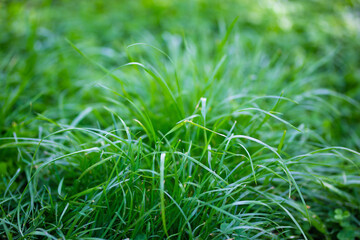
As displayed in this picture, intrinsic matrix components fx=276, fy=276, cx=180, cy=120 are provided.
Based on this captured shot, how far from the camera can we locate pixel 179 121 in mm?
1562

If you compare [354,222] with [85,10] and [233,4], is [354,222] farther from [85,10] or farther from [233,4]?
[85,10]

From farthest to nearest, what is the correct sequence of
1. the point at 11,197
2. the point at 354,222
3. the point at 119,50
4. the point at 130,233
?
the point at 119,50, the point at 354,222, the point at 11,197, the point at 130,233

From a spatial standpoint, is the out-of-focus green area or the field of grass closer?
the field of grass

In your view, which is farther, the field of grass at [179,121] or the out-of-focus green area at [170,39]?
the out-of-focus green area at [170,39]

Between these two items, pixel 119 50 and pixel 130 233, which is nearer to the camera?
pixel 130 233

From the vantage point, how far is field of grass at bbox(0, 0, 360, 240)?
133cm

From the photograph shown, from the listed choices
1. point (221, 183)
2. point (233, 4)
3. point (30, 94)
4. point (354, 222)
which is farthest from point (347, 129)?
point (30, 94)

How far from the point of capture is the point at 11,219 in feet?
4.56

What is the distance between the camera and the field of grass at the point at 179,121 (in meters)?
1.33

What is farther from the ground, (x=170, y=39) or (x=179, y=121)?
(x=170, y=39)

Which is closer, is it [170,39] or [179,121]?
[179,121]

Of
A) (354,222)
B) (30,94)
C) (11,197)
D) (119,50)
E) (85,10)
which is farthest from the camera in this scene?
(85,10)

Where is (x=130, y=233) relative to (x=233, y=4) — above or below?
below

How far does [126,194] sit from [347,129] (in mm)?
2118
